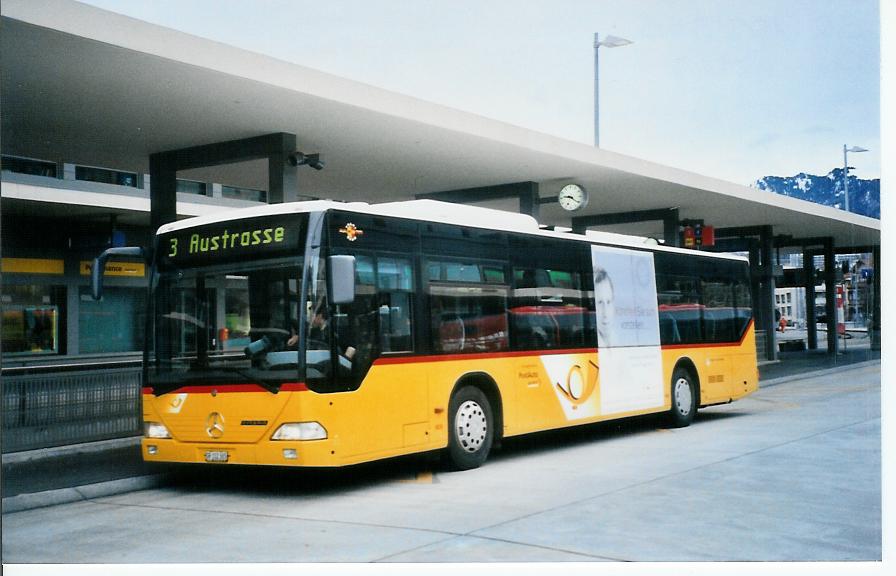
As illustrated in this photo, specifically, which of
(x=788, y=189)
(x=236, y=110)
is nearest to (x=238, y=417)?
(x=236, y=110)

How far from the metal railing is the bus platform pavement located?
15 centimetres

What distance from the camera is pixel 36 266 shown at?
20.2 metres

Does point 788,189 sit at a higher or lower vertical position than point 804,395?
higher

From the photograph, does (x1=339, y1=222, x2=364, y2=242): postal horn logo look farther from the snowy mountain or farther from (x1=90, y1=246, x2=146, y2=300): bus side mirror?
the snowy mountain

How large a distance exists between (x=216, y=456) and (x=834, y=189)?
8.78 metres

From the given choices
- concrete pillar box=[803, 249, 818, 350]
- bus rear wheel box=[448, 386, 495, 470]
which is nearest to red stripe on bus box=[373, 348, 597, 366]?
bus rear wheel box=[448, 386, 495, 470]

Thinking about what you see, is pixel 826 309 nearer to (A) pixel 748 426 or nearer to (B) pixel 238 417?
(A) pixel 748 426

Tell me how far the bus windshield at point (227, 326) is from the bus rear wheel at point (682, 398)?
8158mm

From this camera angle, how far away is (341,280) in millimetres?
9422

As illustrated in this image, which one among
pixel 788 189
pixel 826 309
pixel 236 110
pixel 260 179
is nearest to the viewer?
pixel 236 110

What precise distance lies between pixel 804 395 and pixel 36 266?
16.4 m

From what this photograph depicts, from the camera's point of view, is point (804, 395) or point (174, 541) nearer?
point (174, 541)

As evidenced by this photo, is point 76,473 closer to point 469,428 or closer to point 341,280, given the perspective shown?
point 341,280

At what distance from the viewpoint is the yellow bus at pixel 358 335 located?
31.1 feet
